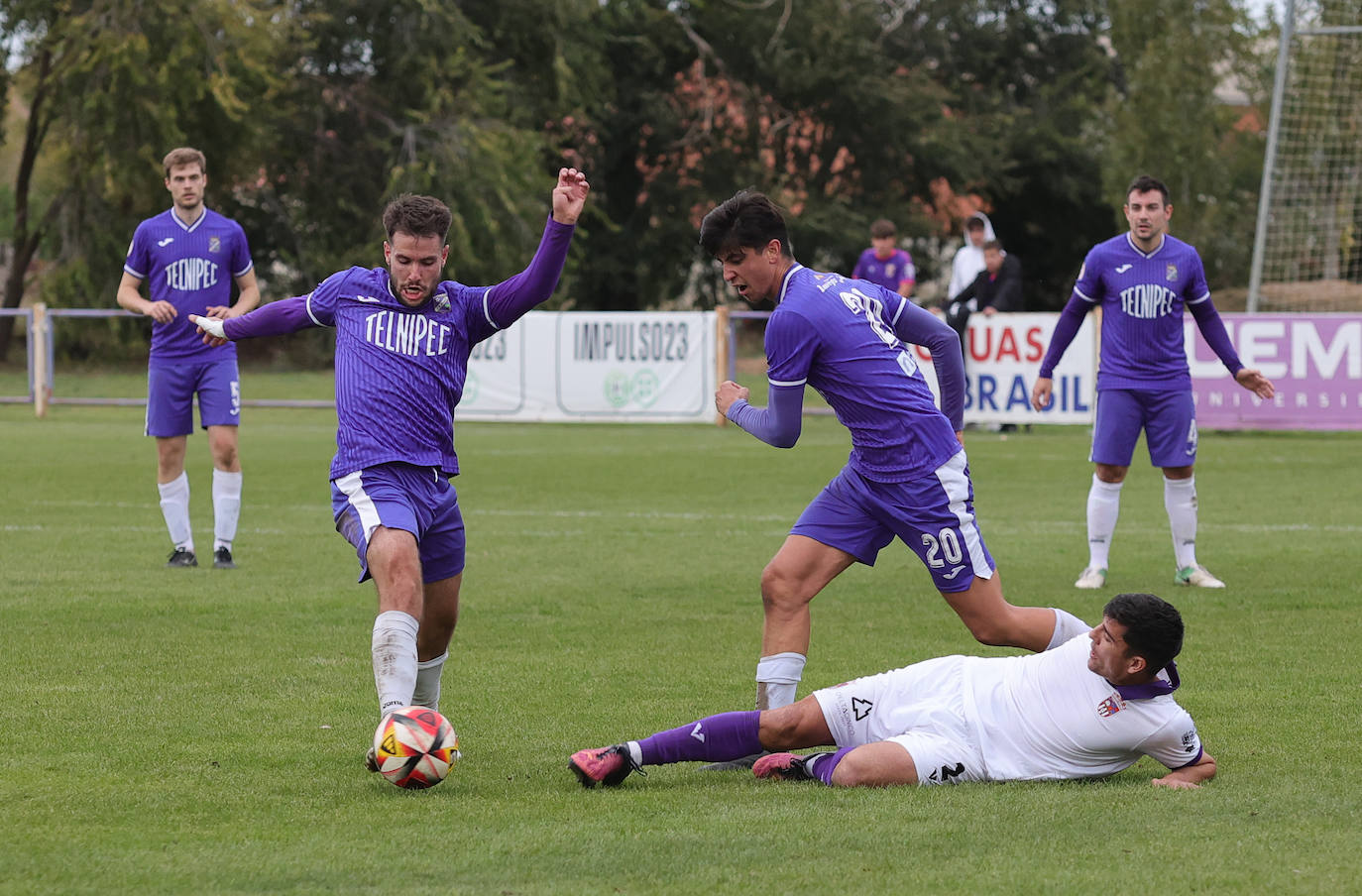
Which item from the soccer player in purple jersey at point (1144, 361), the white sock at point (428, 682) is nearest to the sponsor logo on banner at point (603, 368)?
the soccer player in purple jersey at point (1144, 361)

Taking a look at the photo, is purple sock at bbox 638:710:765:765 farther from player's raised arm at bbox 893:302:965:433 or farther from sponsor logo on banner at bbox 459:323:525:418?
sponsor logo on banner at bbox 459:323:525:418

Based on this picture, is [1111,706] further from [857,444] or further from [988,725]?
[857,444]

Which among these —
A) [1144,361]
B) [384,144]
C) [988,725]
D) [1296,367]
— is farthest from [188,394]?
[384,144]

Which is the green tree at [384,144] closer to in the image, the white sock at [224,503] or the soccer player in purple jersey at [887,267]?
the soccer player in purple jersey at [887,267]

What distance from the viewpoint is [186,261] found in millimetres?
10227

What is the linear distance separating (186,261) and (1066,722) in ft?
22.4

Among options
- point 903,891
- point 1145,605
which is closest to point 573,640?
point 1145,605

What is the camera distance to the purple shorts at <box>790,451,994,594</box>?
5.58 meters

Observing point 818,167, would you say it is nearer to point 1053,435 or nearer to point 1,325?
point 1,325

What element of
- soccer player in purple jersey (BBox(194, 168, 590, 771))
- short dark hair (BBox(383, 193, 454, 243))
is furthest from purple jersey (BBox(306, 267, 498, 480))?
short dark hair (BBox(383, 193, 454, 243))

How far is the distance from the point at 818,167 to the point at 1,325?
21.5 metres

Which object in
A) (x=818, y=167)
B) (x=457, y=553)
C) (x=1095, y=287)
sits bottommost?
(x=457, y=553)

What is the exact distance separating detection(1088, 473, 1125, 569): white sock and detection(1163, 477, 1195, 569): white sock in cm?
31

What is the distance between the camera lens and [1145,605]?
16.1 feet
